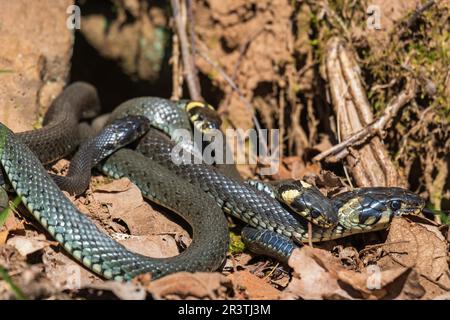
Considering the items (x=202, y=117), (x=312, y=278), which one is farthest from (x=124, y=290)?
(x=202, y=117)

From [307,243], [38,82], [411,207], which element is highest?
[38,82]

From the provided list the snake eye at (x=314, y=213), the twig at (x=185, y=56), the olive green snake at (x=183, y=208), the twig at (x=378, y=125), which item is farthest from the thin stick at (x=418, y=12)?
the snake eye at (x=314, y=213)

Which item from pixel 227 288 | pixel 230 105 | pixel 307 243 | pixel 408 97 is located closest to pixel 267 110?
pixel 230 105

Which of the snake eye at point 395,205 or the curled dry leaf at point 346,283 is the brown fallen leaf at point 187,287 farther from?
the snake eye at point 395,205

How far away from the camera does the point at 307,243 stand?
596 cm

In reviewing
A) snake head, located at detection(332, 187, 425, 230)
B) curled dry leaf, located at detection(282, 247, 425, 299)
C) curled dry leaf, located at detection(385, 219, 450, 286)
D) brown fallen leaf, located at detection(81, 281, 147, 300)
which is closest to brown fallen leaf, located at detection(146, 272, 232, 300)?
brown fallen leaf, located at detection(81, 281, 147, 300)

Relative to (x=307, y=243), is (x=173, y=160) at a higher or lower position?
higher

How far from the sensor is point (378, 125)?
277 inches

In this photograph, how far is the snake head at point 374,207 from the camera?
582cm

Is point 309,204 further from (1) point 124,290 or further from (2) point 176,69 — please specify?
(2) point 176,69

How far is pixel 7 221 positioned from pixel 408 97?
16.3ft

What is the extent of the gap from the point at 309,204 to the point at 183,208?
4.32ft

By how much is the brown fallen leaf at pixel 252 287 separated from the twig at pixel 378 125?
231 cm

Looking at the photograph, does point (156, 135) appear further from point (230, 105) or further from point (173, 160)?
point (230, 105)
